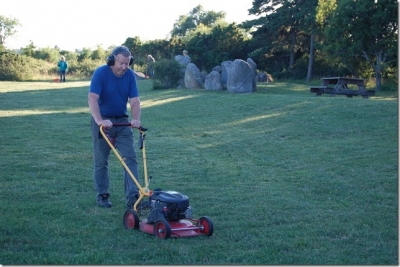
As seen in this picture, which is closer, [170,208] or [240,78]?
[170,208]

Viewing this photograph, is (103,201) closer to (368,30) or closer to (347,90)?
(347,90)

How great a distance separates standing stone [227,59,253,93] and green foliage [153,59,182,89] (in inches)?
234

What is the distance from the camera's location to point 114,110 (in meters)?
7.72

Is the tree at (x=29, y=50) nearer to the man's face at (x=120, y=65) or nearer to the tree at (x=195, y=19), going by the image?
the tree at (x=195, y=19)

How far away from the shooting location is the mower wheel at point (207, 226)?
631 cm

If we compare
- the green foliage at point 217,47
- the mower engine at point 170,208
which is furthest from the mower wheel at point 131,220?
the green foliage at point 217,47

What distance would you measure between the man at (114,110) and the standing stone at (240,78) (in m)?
19.8

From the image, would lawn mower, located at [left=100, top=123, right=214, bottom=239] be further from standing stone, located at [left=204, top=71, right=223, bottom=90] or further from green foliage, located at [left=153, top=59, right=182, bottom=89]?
green foliage, located at [left=153, top=59, right=182, bottom=89]

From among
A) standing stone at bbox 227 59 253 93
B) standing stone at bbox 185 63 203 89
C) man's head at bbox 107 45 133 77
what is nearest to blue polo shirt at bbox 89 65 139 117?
man's head at bbox 107 45 133 77

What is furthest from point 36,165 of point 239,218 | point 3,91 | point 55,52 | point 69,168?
point 55,52

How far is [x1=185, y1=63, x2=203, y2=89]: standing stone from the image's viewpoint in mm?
31422

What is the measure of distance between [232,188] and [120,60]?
2.73 m

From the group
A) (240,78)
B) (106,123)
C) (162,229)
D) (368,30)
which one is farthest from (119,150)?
(368,30)

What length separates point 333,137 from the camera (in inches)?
546
